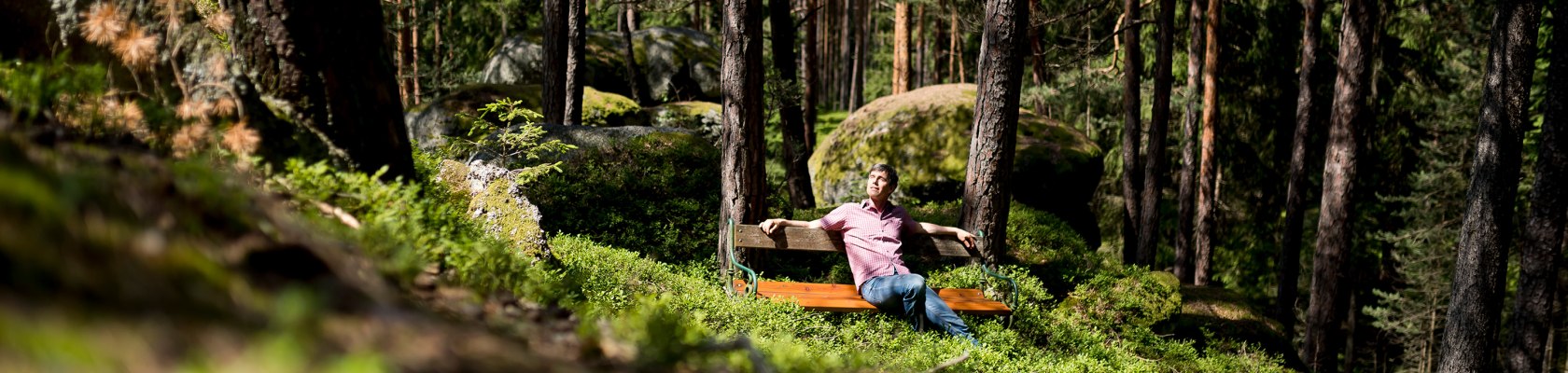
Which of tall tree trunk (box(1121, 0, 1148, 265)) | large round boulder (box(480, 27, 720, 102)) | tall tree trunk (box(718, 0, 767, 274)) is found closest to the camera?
Result: tall tree trunk (box(718, 0, 767, 274))

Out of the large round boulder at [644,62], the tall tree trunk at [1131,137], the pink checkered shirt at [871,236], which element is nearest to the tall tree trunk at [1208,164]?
the tall tree trunk at [1131,137]

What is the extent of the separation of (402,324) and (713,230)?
25.9 feet

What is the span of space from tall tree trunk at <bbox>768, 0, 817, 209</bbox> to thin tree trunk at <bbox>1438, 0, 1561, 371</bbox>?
24.0 ft

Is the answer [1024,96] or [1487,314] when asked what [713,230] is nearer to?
[1487,314]

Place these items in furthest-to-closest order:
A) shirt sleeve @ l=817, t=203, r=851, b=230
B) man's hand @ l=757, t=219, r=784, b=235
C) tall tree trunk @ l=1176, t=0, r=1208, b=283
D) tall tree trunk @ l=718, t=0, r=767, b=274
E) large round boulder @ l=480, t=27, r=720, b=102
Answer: large round boulder @ l=480, t=27, r=720, b=102 < tall tree trunk @ l=1176, t=0, r=1208, b=283 < tall tree trunk @ l=718, t=0, r=767, b=274 < shirt sleeve @ l=817, t=203, r=851, b=230 < man's hand @ l=757, t=219, r=784, b=235

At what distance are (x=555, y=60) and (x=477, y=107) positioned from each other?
2.58m

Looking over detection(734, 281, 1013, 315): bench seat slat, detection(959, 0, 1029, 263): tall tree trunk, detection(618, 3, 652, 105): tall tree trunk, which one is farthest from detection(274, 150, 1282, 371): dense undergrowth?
detection(618, 3, 652, 105): tall tree trunk

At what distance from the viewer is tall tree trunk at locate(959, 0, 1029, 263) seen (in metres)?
8.83

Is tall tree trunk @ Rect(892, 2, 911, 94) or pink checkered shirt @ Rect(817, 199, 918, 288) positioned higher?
tall tree trunk @ Rect(892, 2, 911, 94)

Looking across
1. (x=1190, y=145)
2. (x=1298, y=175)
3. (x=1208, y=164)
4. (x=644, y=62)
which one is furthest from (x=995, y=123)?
(x=644, y=62)

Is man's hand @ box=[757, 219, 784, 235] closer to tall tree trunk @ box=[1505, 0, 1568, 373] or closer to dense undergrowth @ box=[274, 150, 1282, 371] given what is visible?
dense undergrowth @ box=[274, 150, 1282, 371]

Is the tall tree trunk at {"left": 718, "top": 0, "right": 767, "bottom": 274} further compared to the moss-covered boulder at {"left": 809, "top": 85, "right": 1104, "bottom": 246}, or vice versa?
the moss-covered boulder at {"left": 809, "top": 85, "right": 1104, "bottom": 246}

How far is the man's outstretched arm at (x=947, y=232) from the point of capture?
25.2ft

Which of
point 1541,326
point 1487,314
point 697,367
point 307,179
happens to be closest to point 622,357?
point 697,367
